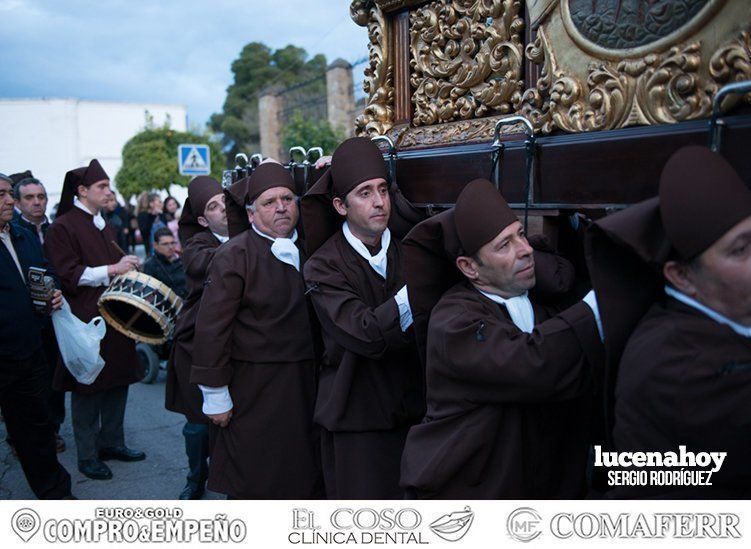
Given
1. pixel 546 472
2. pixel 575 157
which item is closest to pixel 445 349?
pixel 546 472

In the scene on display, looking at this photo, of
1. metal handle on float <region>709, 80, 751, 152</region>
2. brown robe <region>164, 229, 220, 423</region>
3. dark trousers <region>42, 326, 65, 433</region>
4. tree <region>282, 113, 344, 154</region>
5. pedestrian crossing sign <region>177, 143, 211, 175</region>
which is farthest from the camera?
tree <region>282, 113, 344, 154</region>

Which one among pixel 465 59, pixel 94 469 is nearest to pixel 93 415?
pixel 94 469

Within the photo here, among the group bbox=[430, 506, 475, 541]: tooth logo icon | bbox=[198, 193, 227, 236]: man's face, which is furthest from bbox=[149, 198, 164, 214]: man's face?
bbox=[430, 506, 475, 541]: tooth logo icon

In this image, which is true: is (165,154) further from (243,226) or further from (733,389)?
(733,389)

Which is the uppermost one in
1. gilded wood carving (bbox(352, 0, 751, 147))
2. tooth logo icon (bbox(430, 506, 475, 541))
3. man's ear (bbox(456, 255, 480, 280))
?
gilded wood carving (bbox(352, 0, 751, 147))

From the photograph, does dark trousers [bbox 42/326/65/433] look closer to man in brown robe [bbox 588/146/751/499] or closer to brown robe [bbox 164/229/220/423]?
brown robe [bbox 164/229/220/423]

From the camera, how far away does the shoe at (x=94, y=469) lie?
4.75 m

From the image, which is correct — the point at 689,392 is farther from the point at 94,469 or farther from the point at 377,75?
the point at 94,469

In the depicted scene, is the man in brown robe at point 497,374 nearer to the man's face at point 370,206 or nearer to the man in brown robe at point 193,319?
the man's face at point 370,206

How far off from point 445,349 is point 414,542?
0.62m

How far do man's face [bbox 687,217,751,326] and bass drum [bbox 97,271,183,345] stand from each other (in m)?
3.62

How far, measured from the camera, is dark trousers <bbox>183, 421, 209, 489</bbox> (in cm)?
434

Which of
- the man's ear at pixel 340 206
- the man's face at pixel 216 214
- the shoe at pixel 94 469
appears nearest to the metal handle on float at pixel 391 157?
the man's ear at pixel 340 206

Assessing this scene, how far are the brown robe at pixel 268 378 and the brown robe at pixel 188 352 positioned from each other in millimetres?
538
